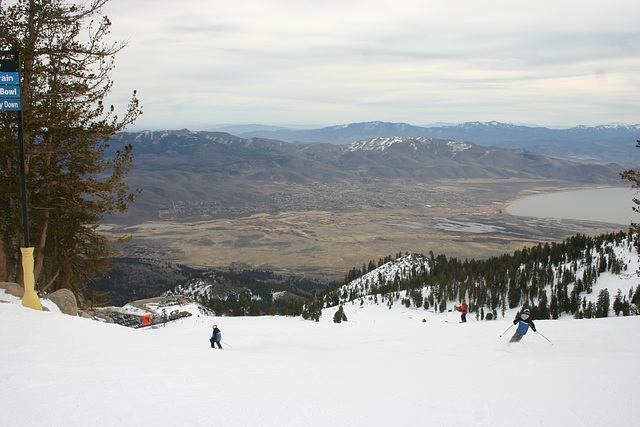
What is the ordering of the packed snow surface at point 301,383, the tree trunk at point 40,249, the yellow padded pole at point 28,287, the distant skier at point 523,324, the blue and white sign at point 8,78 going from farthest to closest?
the tree trunk at point 40,249 < the distant skier at point 523,324 < the yellow padded pole at point 28,287 < the blue and white sign at point 8,78 < the packed snow surface at point 301,383

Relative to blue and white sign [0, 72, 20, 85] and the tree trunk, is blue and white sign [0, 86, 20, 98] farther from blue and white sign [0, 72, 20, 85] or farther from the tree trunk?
the tree trunk

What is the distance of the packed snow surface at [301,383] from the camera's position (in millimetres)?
6859

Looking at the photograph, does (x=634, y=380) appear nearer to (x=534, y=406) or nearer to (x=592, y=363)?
(x=592, y=363)

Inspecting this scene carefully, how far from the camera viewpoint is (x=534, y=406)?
327 inches

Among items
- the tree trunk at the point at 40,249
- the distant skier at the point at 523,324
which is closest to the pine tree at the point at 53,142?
the tree trunk at the point at 40,249

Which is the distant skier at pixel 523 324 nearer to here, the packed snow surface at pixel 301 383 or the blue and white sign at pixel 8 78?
the packed snow surface at pixel 301 383

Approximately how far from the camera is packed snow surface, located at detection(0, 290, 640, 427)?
6.86 meters

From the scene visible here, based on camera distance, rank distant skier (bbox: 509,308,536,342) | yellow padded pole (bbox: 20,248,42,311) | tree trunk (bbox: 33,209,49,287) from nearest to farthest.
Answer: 1. yellow padded pole (bbox: 20,248,42,311)
2. distant skier (bbox: 509,308,536,342)
3. tree trunk (bbox: 33,209,49,287)

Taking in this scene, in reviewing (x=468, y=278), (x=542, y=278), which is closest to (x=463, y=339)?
(x=542, y=278)

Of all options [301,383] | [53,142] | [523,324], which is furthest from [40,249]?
[523,324]

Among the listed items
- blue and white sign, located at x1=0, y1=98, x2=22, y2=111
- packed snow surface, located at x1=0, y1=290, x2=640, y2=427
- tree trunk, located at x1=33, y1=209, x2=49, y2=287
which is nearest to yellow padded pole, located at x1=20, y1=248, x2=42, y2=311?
packed snow surface, located at x1=0, y1=290, x2=640, y2=427

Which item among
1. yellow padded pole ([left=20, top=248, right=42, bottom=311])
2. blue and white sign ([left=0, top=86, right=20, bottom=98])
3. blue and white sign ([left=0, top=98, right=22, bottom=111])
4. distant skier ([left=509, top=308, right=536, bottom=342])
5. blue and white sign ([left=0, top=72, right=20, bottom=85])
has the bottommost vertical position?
distant skier ([left=509, top=308, right=536, bottom=342])

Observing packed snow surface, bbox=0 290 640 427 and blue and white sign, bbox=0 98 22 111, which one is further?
blue and white sign, bbox=0 98 22 111

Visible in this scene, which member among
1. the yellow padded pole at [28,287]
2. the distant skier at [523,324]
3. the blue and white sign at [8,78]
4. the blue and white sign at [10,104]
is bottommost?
the distant skier at [523,324]
